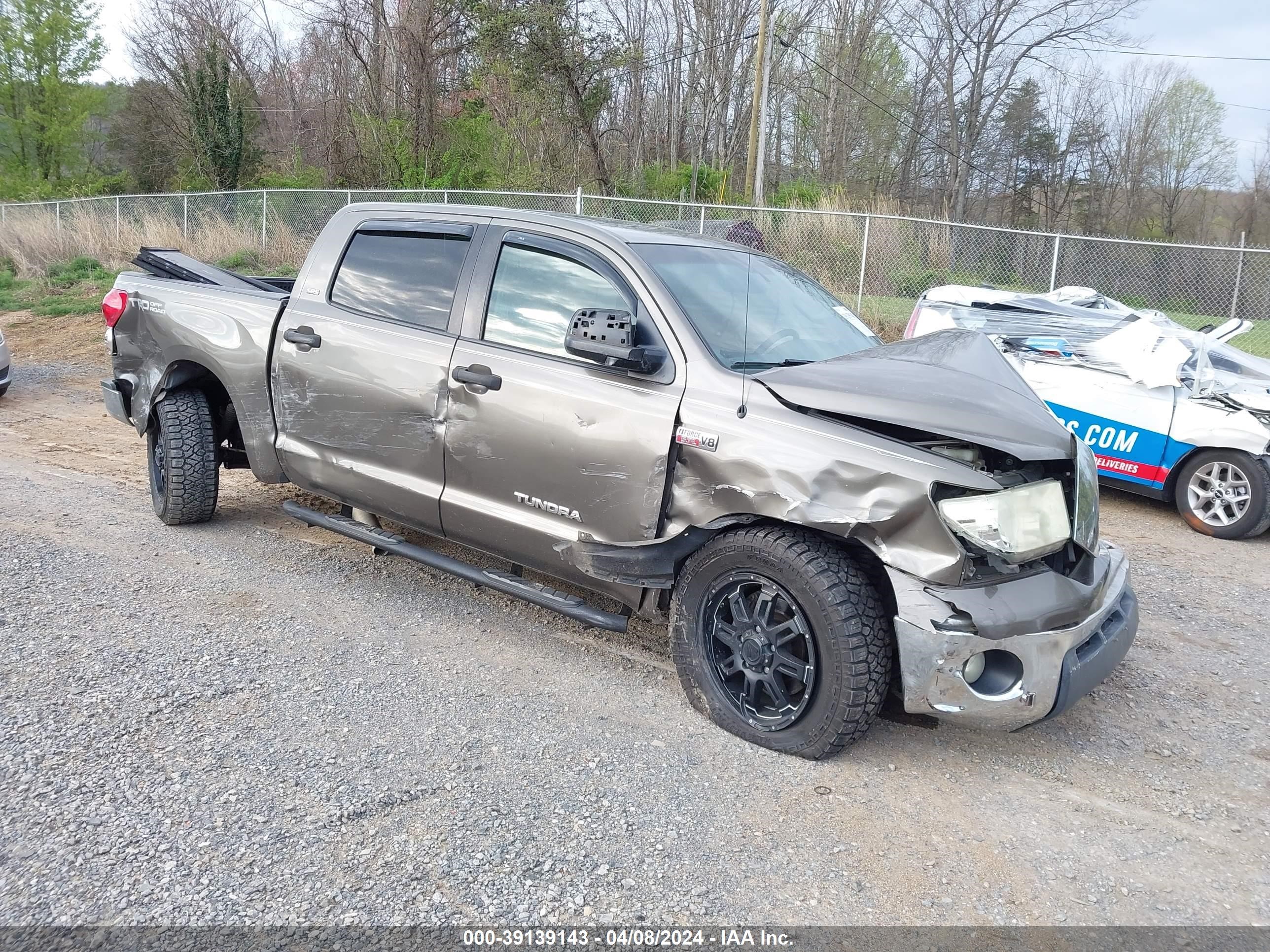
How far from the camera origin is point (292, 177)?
27.4 metres

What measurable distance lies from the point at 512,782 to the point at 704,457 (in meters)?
1.34

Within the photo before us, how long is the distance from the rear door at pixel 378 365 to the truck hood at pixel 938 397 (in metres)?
1.64

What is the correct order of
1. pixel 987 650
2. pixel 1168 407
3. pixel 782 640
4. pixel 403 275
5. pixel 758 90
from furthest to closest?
pixel 758 90 → pixel 1168 407 → pixel 403 275 → pixel 782 640 → pixel 987 650

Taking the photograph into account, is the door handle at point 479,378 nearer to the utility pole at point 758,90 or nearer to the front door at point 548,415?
the front door at point 548,415

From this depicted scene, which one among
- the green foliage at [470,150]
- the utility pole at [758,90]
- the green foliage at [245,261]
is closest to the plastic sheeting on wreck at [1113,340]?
the green foliage at [245,261]

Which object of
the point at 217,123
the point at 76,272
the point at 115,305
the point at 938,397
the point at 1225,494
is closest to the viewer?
the point at 938,397

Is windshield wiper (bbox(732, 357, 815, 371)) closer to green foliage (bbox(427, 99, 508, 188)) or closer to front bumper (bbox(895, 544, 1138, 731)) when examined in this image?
front bumper (bbox(895, 544, 1138, 731))

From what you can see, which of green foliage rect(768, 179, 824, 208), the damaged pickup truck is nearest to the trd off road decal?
the damaged pickup truck

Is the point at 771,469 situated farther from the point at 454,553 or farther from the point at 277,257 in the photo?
the point at 277,257

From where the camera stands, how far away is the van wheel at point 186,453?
534 centimetres

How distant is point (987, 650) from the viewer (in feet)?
10.0

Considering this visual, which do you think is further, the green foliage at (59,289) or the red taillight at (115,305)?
the green foliage at (59,289)

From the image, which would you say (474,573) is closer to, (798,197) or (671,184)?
(798,197)

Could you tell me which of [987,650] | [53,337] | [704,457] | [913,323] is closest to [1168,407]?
[913,323]
